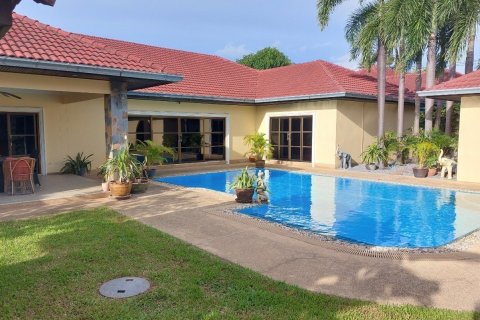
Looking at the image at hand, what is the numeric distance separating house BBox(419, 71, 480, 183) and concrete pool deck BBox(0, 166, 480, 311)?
27.2 ft

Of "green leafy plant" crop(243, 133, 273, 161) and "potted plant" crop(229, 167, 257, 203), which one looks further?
"green leafy plant" crop(243, 133, 273, 161)

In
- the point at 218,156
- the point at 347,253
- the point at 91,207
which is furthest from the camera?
the point at 218,156

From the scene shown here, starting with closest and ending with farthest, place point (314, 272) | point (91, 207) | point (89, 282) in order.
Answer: point (89, 282) < point (314, 272) < point (91, 207)

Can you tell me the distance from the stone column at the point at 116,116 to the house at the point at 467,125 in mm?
10719

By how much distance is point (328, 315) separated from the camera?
382 centimetres

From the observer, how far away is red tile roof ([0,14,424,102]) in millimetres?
10711

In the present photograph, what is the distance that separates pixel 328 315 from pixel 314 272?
119 centimetres

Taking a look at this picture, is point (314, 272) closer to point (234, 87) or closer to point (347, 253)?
point (347, 253)

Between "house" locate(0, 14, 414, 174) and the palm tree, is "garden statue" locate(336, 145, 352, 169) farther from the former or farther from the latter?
the palm tree

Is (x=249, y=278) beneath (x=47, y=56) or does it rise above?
beneath

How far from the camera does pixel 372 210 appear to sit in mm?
10070

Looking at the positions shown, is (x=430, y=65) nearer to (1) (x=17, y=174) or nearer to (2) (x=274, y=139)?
(2) (x=274, y=139)

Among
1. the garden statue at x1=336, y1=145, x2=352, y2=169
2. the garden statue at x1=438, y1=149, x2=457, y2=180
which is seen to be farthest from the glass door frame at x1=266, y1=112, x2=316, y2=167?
the garden statue at x1=438, y1=149, x2=457, y2=180

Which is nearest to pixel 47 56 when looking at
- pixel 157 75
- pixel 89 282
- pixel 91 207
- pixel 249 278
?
pixel 157 75
